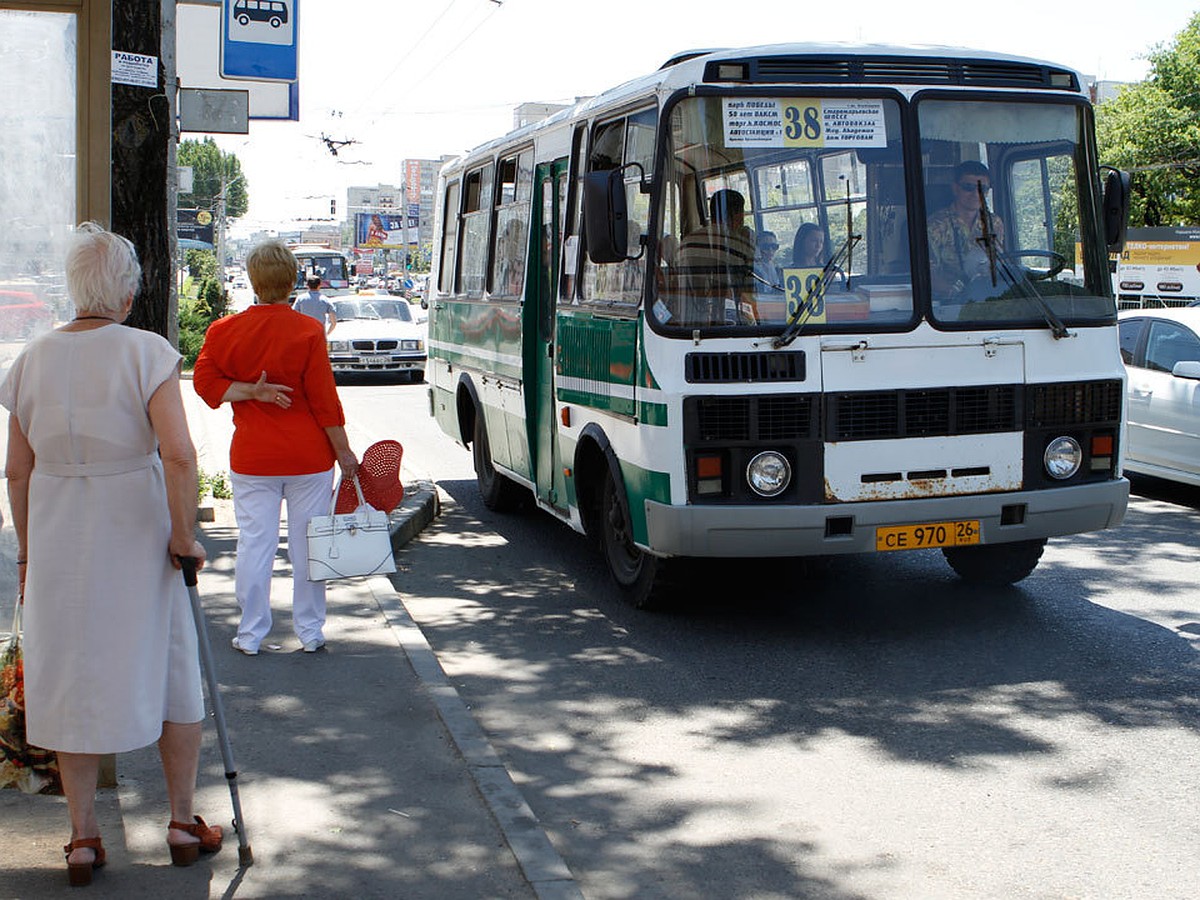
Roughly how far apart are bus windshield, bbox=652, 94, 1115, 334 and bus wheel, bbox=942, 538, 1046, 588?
157cm

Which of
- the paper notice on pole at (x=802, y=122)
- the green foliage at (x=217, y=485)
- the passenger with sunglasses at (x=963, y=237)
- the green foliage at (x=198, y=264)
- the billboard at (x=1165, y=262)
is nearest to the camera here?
the paper notice on pole at (x=802, y=122)

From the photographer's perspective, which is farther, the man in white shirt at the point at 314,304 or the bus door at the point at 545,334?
the man in white shirt at the point at 314,304

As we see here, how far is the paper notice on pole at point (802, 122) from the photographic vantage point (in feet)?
23.8

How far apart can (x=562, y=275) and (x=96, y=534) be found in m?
5.14

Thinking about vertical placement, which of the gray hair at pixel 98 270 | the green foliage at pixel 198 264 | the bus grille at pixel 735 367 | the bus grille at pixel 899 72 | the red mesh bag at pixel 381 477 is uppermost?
the green foliage at pixel 198 264

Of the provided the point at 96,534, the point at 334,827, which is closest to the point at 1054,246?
the point at 334,827

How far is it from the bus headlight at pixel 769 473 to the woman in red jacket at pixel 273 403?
1.89 m

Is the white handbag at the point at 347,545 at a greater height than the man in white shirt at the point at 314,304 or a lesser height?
lesser

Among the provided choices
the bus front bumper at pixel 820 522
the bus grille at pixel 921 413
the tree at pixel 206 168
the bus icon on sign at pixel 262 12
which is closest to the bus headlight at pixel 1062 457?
the bus front bumper at pixel 820 522

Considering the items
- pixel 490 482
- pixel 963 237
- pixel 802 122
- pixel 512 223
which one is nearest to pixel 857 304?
pixel 963 237

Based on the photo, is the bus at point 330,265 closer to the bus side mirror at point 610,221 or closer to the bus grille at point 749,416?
the bus side mirror at point 610,221

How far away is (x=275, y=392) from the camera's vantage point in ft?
21.9

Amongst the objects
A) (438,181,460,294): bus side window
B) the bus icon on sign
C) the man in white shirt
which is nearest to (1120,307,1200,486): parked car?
(438,181,460,294): bus side window

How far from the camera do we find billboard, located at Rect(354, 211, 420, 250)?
390ft
